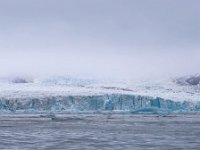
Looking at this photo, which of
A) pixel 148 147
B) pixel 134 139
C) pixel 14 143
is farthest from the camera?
pixel 134 139

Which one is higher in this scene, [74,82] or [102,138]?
[74,82]

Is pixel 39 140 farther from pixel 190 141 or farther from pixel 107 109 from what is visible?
pixel 107 109

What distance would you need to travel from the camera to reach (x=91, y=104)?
89500 mm

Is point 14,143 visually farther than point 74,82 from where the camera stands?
No

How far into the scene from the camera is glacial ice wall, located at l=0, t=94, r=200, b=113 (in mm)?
88250

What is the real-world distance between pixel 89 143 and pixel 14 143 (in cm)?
371

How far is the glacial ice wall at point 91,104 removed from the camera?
8825 cm

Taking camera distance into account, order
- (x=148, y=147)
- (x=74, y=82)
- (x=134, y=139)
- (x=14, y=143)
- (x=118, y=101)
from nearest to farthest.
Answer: (x=148, y=147)
(x=14, y=143)
(x=134, y=139)
(x=118, y=101)
(x=74, y=82)

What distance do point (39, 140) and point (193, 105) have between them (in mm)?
67991

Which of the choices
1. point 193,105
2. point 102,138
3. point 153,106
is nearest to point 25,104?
point 153,106

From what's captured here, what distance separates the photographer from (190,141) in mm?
27469

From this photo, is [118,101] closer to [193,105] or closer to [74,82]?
[193,105]

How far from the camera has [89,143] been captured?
26.4 metres

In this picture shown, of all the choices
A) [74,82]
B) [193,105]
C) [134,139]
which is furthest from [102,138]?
[74,82]
